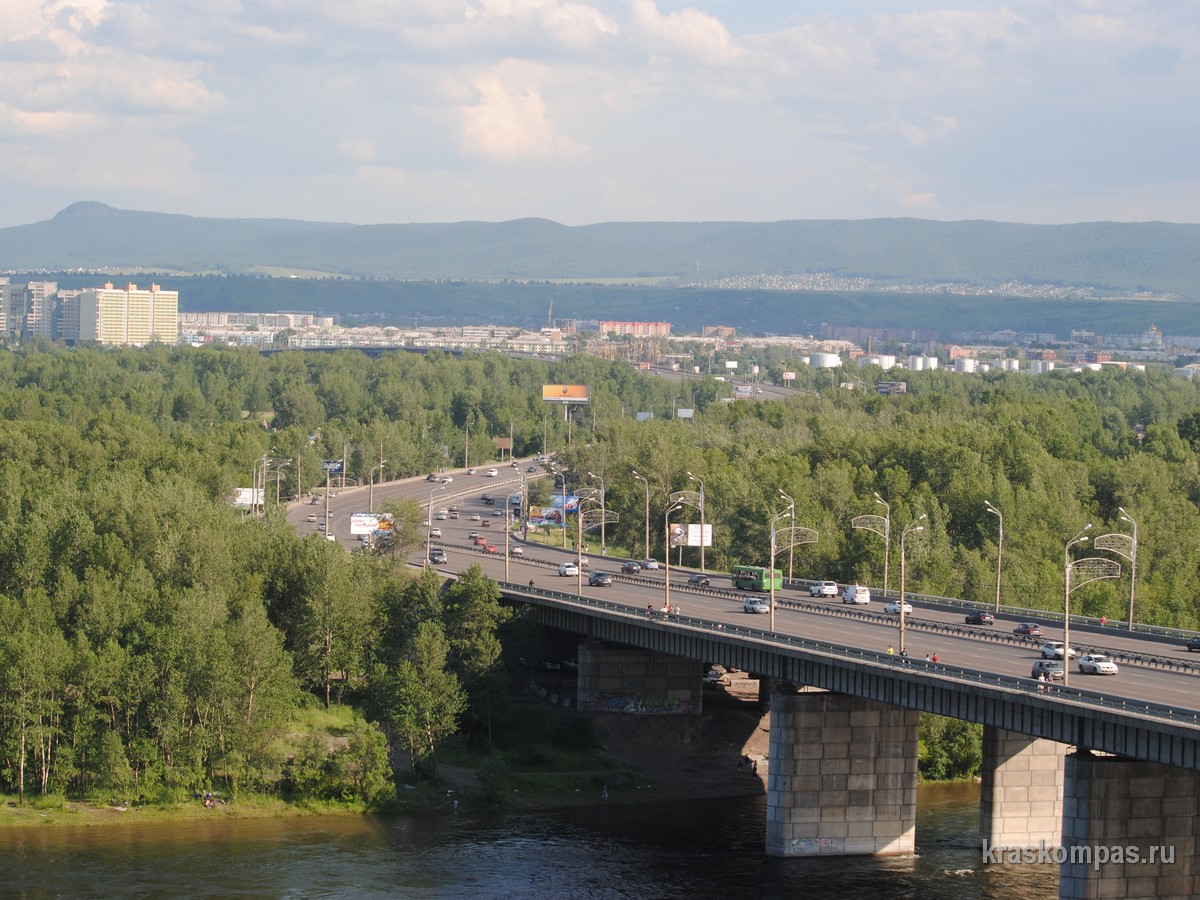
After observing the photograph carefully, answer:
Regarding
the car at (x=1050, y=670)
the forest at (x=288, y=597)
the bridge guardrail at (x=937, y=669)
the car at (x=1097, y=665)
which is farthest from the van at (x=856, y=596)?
the car at (x=1050, y=670)

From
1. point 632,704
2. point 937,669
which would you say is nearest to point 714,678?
point 632,704

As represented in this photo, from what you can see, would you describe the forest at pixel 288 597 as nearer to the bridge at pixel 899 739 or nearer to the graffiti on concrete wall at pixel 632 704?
the graffiti on concrete wall at pixel 632 704

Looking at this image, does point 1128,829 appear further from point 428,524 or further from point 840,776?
point 428,524

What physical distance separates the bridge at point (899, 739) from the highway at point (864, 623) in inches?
83.3

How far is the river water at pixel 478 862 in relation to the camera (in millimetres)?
72938

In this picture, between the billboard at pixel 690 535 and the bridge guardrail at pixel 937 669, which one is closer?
the bridge guardrail at pixel 937 669

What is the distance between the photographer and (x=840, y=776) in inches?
3209

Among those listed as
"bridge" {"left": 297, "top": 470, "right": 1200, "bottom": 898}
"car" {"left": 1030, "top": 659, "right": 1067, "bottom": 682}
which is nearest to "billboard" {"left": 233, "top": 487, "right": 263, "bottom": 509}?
"bridge" {"left": 297, "top": 470, "right": 1200, "bottom": 898}

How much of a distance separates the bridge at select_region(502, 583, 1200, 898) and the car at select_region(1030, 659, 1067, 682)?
189cm

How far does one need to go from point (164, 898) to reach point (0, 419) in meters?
121

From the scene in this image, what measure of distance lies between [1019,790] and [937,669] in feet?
33.6

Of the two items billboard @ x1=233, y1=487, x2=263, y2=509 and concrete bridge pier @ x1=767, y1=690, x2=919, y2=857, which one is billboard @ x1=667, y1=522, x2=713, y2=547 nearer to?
billboard @ x1=233, y1=487, x2=263, y2=509

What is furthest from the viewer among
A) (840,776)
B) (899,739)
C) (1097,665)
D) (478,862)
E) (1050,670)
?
(899,739)

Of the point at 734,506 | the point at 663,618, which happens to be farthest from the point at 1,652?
the point at 734,506
